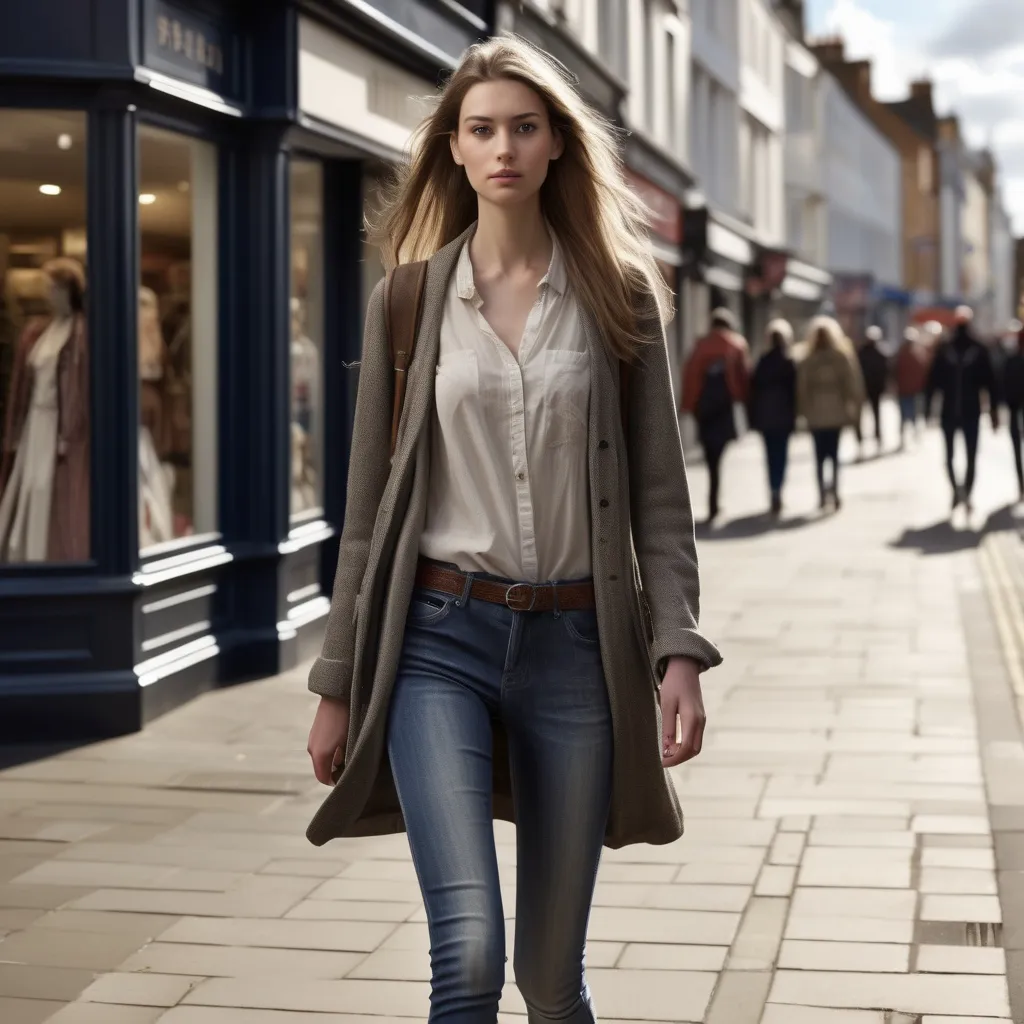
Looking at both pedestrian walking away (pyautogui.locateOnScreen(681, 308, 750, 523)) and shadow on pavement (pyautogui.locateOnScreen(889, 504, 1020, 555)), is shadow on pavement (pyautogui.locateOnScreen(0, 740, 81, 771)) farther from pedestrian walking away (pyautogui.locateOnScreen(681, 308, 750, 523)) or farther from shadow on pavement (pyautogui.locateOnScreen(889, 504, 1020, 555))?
pedestrian walking away (pyautogui.locateOnScreen(681, 308, 750, 523))

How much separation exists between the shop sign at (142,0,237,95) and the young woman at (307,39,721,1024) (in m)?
5.06

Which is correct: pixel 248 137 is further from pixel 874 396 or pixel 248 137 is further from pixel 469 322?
pixel 874 396

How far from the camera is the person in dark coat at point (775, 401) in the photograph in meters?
17.9

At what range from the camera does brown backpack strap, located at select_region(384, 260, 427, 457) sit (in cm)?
311

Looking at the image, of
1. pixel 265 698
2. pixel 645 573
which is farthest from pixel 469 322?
pixel 265 698

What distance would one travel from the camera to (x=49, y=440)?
26.4 ft

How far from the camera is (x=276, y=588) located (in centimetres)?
918

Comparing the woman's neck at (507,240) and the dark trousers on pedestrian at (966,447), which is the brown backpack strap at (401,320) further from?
the dark trousers on pedestrian at (966,447)

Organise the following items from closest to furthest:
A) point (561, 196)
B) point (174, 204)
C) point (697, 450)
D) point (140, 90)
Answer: point (561, 196)
point (140, 90)
point (174, 204)
point (697, 450)

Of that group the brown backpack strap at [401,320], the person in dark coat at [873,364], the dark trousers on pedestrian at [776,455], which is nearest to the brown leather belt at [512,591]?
the brown backpack strap at [401,320]

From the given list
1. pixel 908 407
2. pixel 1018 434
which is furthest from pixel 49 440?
pixel 908 407

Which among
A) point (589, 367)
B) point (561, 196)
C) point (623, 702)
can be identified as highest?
point (561, 196)

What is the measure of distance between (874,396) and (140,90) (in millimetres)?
22113

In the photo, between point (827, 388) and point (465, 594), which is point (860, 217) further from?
point (465, 594)
